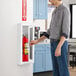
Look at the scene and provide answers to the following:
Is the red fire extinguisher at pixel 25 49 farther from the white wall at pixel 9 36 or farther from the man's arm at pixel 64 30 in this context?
the man's arm at pixel 64 30

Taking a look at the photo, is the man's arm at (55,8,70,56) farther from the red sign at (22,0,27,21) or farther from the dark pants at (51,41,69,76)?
the red sign at (22,0,27,21)

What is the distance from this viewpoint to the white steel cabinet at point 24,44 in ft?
7.82

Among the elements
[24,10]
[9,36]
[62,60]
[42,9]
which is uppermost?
[42,9]

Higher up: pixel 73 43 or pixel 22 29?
pixel 22 29

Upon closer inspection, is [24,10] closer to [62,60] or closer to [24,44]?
[24,44]

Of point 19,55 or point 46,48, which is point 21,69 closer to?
point 19,55

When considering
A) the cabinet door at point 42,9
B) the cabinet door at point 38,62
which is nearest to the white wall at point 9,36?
the cabinet door at point 38,62

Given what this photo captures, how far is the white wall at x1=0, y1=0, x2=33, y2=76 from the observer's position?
2252mm

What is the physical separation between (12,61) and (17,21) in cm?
47

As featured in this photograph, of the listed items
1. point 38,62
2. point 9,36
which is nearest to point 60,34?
point 9,36

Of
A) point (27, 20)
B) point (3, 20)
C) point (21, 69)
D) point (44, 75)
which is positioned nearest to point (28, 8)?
point (27, 20)

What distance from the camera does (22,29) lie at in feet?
7.97

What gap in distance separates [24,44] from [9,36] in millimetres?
245

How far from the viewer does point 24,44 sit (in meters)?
2.47
